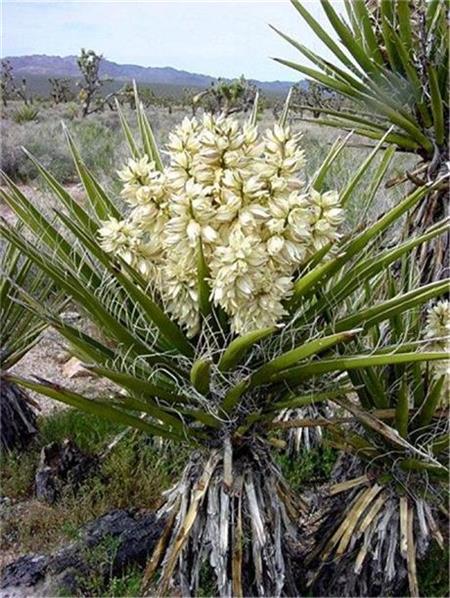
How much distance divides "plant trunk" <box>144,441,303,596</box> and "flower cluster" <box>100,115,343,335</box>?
0.53 m

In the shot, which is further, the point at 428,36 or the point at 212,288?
the point at 428,36

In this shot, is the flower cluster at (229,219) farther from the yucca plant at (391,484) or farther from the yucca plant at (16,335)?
the yucca plant at (16,335)

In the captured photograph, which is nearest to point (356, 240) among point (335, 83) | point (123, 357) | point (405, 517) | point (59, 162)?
point (123, 357)

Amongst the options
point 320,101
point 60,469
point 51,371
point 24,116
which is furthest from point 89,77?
point 60,469

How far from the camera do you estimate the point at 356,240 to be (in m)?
1.73

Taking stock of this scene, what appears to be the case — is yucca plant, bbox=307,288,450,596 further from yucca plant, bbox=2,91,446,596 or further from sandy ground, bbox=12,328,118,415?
sandy ground, bbox=12,328,118,415

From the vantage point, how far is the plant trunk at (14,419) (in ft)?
11.2

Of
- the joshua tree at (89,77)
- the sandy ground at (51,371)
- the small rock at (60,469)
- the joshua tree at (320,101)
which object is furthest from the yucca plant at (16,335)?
the joshua tree at (89,77)

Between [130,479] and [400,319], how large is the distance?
1.57 meters

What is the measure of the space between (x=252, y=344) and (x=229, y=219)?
0.34 metres

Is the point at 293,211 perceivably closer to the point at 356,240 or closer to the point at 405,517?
the point at 356,240

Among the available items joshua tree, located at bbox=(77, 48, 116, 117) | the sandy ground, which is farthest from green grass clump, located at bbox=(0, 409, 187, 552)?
joshua tree, located at bbox=(77, 48, 116, 117)

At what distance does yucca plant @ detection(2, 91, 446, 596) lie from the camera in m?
1.55

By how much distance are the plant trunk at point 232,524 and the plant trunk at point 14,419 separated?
1.59m
